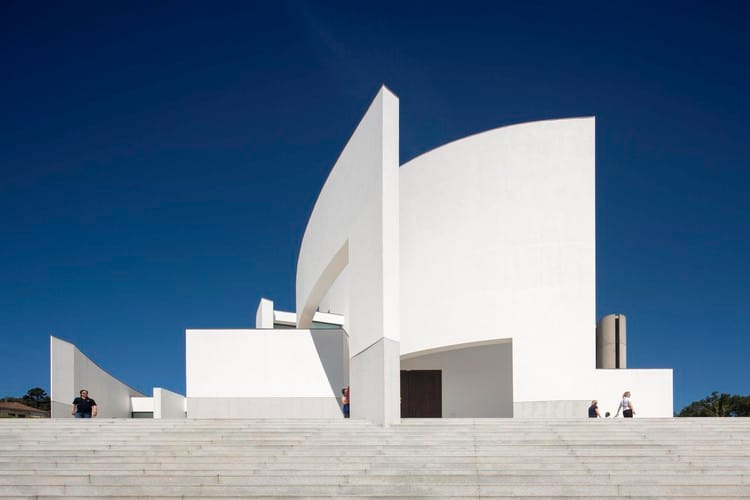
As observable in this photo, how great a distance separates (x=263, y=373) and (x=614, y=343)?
1123 centimetres

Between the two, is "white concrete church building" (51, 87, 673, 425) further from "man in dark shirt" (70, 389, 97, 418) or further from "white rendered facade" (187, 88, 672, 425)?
"man in dark shirt" (70, 389, 97, 418)

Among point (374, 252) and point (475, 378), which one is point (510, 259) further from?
point (374, 252)

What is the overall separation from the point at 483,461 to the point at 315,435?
2.53 meters

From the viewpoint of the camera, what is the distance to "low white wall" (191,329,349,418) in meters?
17.3

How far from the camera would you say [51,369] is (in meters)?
17.8

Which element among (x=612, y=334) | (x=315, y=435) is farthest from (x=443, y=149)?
(x=315, y=435)

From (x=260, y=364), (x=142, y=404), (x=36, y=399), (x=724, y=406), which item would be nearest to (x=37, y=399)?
(x=36, y=399)

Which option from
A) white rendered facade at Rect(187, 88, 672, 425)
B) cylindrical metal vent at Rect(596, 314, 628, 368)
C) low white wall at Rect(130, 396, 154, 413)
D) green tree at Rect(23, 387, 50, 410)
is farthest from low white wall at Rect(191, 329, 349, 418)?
green tree at Rect(23, 387, 50, 410)

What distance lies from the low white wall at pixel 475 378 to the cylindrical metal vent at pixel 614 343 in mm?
3442

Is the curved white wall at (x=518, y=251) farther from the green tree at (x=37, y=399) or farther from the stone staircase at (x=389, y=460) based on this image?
the green tree at (x=37, y=399)

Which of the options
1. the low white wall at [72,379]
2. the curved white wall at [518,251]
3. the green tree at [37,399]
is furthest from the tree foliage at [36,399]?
the curved white wall at [518,251]

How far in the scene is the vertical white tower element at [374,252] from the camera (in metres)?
10.9

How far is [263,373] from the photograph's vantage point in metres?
17.4

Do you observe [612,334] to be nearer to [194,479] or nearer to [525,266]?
[525,266]
